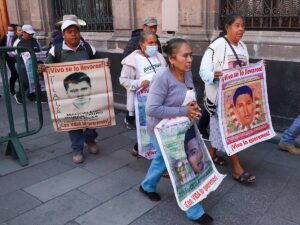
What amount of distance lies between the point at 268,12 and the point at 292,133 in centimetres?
196

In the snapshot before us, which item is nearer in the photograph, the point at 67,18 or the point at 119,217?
the point at 119,217

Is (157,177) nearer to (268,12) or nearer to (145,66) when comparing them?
(145,66)

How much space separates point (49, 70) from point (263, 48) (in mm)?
3102

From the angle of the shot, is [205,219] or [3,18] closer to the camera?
[205,219]

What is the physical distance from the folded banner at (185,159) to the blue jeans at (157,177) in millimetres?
125

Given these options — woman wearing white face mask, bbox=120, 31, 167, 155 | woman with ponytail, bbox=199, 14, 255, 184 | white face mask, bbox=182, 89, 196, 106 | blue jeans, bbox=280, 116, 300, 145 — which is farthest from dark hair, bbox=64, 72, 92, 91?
blue jeans, bbox=280, 116, 300, 145

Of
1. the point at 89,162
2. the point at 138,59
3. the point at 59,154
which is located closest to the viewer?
the point at 138,59

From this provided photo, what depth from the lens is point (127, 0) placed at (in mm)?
6664

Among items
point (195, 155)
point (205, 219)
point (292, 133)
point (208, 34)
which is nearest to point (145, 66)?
point (195, 155)

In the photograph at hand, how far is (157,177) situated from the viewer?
126 inches

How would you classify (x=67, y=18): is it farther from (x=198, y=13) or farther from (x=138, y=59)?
(x=198, y=13)

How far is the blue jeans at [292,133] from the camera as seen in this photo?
4.27 meters

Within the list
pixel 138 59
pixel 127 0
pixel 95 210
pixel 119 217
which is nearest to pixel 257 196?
pixel 119 217

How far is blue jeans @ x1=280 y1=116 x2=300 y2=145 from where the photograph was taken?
4270 mm
